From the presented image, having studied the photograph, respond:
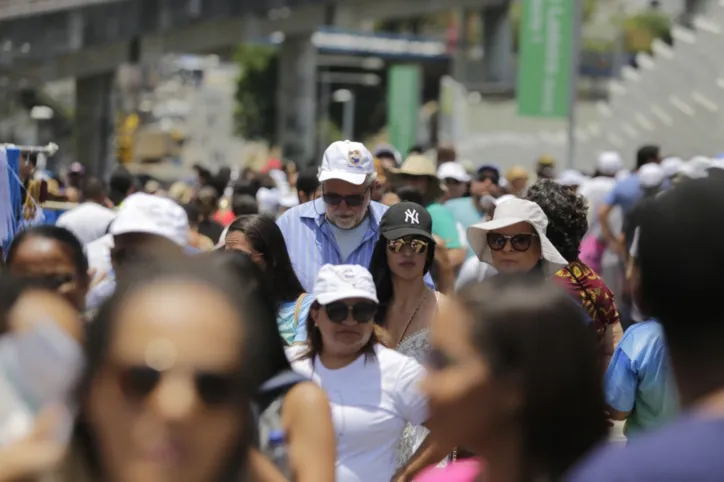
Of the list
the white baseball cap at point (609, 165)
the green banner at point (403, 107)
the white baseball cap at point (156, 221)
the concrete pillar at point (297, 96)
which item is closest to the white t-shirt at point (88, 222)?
the white baseball cap at point (156, 221)

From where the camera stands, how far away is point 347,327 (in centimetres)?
563

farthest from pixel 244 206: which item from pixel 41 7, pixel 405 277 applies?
pixel 41 7

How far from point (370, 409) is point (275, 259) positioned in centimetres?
138

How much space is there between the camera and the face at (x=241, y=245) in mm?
6617

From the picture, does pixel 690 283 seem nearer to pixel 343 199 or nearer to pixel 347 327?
pixel 347 327

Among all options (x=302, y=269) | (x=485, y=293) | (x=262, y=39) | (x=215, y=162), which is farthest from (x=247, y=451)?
(x=215, y=162)

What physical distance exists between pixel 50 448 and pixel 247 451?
0.37 meters

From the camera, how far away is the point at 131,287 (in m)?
2.75

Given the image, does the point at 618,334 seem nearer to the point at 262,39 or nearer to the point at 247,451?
the point at 247,451

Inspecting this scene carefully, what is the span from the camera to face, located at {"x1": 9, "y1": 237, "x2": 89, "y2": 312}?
4.60 meters

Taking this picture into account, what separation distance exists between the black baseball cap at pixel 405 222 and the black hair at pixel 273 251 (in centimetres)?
85

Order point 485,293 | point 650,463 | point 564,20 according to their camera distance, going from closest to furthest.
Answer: point 650,463, point 485,293, point 564,20

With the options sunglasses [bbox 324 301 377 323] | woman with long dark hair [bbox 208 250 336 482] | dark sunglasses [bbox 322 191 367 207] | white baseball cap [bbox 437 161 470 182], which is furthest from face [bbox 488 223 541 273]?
white baseball cap [bbox 437 161 470 182]

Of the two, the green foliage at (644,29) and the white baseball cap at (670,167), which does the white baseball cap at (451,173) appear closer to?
the white baseball cap at (670,167)
